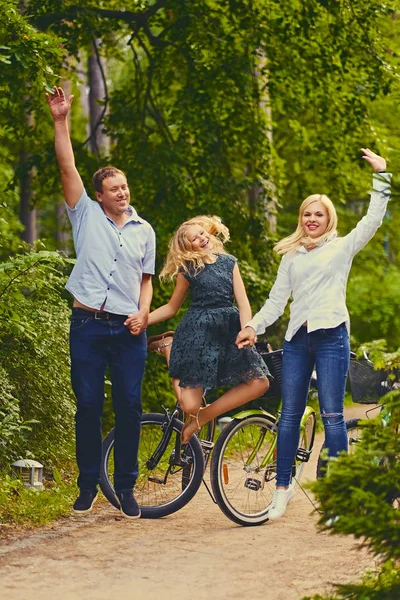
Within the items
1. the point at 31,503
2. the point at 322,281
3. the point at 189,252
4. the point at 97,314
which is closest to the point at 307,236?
the point at 322,281

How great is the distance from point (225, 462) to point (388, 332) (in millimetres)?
13897

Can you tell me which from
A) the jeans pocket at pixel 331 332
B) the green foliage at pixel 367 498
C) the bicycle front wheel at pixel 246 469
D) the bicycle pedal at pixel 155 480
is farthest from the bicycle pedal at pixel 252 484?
the green foliage at pixel 367 498

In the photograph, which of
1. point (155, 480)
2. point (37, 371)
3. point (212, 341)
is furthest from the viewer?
point (37, 371)

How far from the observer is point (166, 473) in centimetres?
701

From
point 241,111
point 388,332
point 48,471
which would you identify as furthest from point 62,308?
point 388,332

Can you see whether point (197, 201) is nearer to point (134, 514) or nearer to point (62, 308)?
point (62, 308)

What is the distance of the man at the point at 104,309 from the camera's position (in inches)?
260

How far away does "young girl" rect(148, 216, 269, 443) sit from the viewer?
22.3 feet

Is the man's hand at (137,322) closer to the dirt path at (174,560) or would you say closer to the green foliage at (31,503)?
the dirt path at (174,560)

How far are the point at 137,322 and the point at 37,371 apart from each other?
6.82 ft

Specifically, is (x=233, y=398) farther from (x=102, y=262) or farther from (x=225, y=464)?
(x=102, y=262)

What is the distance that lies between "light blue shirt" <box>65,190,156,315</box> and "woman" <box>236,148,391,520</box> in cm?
75

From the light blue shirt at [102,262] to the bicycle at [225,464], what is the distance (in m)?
0.87

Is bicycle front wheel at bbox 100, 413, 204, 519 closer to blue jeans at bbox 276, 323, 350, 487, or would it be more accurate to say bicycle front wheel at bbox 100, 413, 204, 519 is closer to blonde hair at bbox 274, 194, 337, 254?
blue jeans at bbox 276, 323, 350, 487
